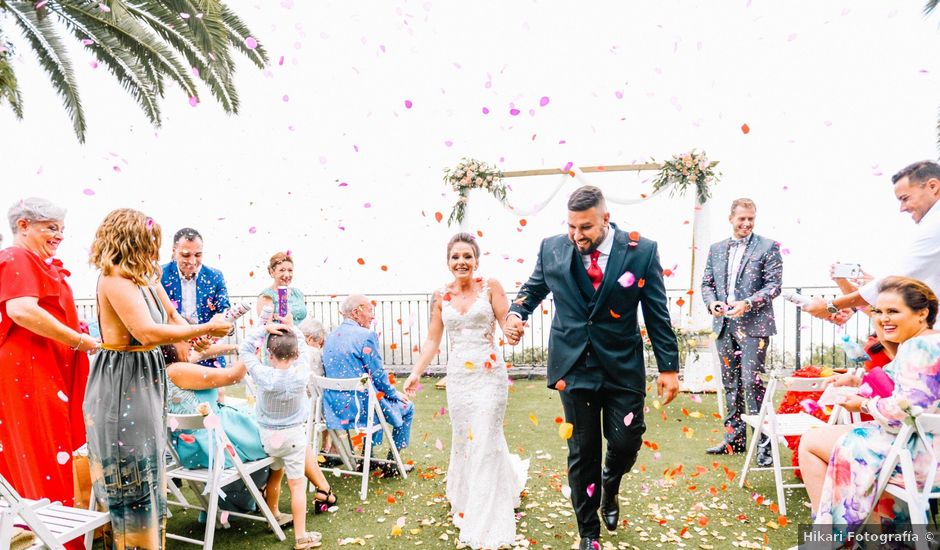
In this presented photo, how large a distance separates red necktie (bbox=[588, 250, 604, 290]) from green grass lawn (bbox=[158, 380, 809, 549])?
4.61 feet

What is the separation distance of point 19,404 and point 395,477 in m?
2.71

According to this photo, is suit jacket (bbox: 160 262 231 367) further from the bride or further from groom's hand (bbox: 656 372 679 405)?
groom's hand (bbox: 656 372 679 405)

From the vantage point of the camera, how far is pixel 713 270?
17.6 ft

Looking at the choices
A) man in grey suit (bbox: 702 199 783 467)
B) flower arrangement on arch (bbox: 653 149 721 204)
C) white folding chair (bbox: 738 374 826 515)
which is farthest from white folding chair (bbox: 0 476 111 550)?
flower arrangement on arch (bbox: 653 149 721 204)

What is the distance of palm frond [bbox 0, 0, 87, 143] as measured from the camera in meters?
7.43

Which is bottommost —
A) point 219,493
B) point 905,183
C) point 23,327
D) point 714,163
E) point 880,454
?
point 219,493

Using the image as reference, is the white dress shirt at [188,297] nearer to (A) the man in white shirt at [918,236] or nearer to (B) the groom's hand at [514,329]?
(B) the groom's hand at [514,329]

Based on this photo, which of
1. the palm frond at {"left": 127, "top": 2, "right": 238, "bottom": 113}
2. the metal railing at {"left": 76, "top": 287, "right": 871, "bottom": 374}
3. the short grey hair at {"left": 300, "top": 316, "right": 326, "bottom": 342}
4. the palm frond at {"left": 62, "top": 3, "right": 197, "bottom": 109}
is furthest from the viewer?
the metal railing at {"left": 76, "top": 287, "right": 871, "bottom": 374}

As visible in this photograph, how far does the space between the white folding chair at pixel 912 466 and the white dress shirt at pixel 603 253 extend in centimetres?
156

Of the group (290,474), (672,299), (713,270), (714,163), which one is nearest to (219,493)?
(290,474)

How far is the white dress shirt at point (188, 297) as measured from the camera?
15.1 ft

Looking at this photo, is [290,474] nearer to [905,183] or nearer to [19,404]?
[19,404]

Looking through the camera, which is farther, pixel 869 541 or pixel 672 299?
pixel 672 299

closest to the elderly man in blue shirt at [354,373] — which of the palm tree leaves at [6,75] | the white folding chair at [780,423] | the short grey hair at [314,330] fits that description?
the short grey hair at [314,330]
